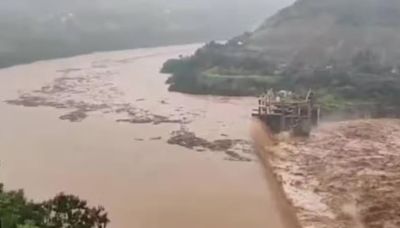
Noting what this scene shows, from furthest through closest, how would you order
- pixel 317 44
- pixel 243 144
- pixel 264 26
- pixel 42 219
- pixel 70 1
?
pixel 70 1, pixel 264 26, pixel 317 44, pixel 243 144, pixel 42 219

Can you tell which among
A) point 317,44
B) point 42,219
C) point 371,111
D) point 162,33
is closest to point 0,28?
point 162,33

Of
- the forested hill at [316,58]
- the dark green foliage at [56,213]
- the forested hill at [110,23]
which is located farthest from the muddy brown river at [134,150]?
the forested hill at [110,23]

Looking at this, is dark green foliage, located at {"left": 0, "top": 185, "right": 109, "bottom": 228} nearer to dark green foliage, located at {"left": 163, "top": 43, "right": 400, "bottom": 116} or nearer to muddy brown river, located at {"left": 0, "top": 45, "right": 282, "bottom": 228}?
muddy brown river, located at {"left": 0, "top": 45, "right": 282, "bottom": 228}

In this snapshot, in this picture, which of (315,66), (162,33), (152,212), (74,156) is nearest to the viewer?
(152,212)

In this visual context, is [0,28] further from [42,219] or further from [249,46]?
[42,219]

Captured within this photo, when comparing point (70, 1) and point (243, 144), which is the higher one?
point (70, 1)

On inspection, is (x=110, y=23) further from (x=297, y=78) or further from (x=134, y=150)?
(x=134, y=150)

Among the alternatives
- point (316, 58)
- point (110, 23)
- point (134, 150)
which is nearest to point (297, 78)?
point (316, 58)
